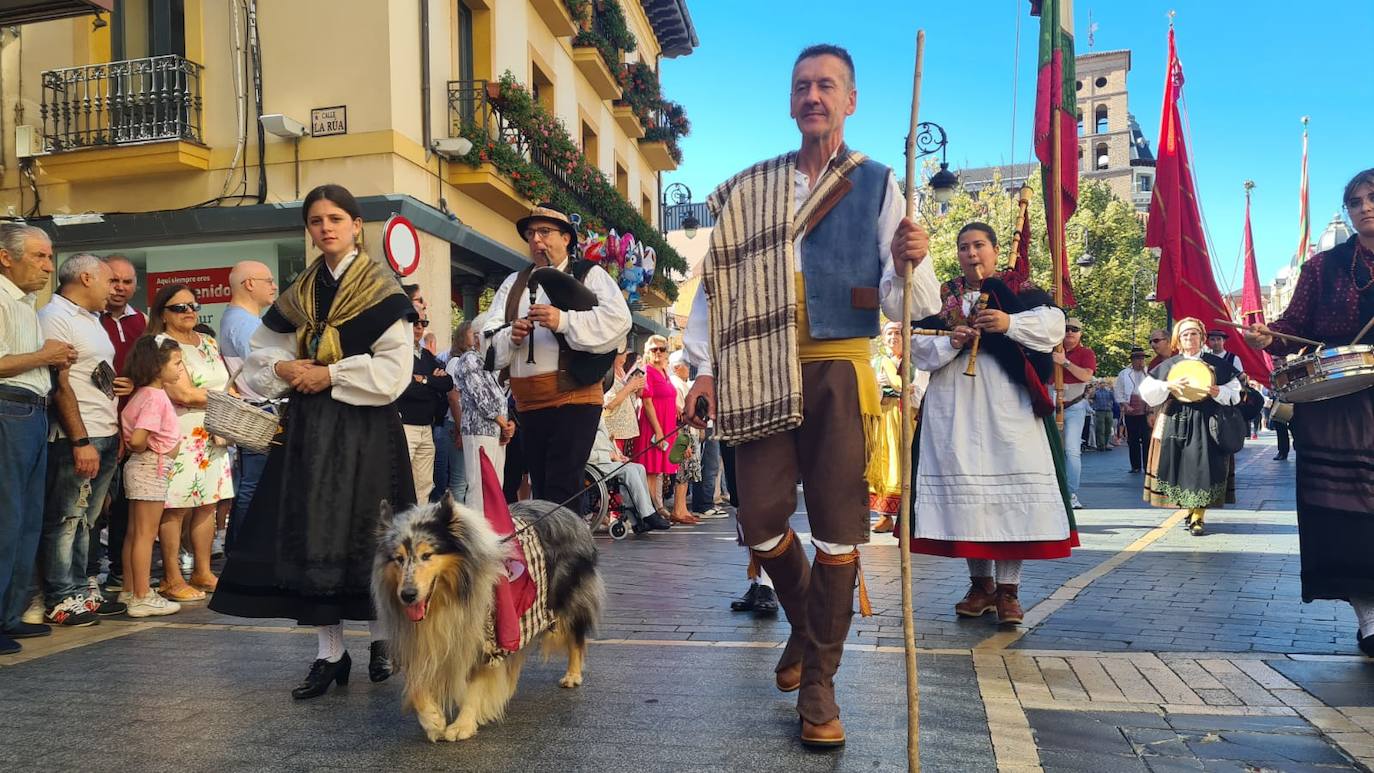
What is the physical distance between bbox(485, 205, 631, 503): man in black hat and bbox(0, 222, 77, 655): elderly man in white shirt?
2.37 meters

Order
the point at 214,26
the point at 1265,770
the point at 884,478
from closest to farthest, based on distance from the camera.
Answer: the point at 1265,770 → the point at 884,478 → the point at 214,26

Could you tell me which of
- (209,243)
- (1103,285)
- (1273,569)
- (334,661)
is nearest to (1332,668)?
(1273,569)

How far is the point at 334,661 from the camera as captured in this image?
13.8ft

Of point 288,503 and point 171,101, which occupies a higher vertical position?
point 171,101

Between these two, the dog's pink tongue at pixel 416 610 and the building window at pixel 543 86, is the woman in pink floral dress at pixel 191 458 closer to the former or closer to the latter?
the dog's pink tongue at pixel 416 610

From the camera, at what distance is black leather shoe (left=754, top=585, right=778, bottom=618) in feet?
19.1

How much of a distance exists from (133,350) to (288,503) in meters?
2.92

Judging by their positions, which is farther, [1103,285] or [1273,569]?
[1103,285]

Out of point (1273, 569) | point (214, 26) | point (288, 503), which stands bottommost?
point (1273, 569)

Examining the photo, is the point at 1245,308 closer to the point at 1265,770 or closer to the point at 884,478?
the point at 884,478

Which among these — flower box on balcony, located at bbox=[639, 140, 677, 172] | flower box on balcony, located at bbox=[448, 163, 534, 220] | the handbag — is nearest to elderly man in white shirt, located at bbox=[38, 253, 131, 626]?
flower box on balcony, located at bbox=[448, 163, 534, 220]

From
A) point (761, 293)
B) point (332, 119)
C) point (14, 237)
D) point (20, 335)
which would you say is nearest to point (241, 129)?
point (332, 119)

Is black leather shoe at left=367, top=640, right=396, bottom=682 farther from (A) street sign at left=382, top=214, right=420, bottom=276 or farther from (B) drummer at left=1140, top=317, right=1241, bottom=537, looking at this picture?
→ (B) drummer at left=1140, top=317, right=1241, bottom=537

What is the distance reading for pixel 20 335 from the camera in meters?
5.21
